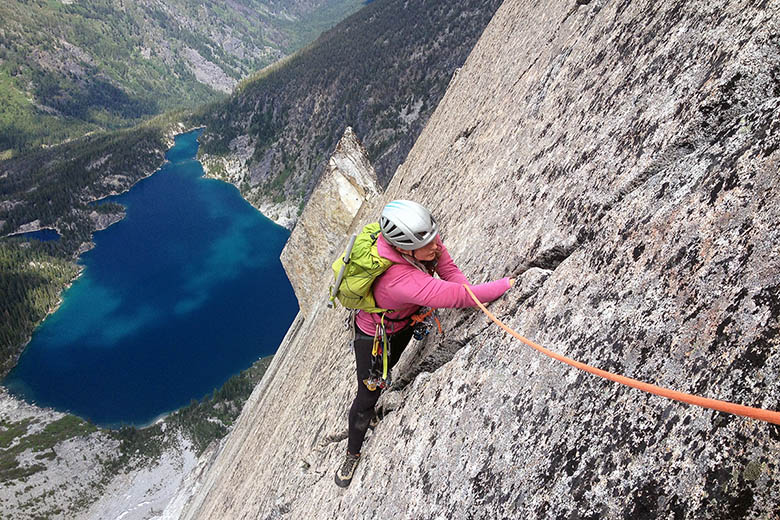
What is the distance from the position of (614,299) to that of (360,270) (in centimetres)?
212

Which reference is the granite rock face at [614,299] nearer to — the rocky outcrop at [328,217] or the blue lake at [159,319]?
the rocky outcrop at [328,217]

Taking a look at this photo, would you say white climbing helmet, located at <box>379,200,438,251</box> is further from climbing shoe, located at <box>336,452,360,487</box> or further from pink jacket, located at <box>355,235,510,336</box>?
climbing shoe, located at <box>336,452,360,487</box>

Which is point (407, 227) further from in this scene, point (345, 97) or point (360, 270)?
point (345, 97)

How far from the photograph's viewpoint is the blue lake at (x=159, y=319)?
75188mm

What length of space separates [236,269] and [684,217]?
353 ft

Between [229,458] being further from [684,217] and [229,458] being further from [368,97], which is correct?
[368,97]

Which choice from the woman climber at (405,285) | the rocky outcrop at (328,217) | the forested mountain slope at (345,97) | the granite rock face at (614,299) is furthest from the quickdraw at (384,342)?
the forested mountain slope at (345,97)

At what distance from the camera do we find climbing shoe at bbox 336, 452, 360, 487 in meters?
5.12

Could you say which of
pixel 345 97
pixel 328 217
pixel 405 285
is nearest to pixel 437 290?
pixel 405 285

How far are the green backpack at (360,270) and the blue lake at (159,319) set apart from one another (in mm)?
76399

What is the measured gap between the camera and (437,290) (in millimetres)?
3963

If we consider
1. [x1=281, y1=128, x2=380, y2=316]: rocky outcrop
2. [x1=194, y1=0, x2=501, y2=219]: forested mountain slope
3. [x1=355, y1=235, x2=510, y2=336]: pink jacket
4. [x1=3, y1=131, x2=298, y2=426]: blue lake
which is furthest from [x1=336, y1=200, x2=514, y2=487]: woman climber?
[x1=194, y1=0, x2=501, y2=219]: forested mountain slope

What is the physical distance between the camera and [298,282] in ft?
52.4

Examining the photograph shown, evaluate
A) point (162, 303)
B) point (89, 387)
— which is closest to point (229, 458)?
point (89, 387)
